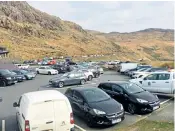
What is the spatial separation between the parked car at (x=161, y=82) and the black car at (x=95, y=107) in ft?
17.4

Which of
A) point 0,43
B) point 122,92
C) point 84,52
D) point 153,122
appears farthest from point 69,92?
point 84,52

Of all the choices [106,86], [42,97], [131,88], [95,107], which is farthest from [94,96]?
[42,97]

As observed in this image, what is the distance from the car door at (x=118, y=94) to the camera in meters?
14.2

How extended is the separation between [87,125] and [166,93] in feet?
22.3

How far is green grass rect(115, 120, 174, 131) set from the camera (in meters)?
10.7

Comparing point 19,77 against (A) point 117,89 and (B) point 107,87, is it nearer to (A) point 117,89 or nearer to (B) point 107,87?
(B) point 107,87

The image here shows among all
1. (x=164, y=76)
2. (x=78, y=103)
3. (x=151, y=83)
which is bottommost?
(x=78, y=103)

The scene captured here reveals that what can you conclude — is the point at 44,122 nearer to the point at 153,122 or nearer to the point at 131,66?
the point at 153,122

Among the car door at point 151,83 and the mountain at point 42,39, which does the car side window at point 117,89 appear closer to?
the car door at point 151,83

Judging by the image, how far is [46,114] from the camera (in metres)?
9.28

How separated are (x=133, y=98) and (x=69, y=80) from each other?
45.6ft

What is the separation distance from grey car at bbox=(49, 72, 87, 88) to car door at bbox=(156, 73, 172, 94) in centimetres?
1110

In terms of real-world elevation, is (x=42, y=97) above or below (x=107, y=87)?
above

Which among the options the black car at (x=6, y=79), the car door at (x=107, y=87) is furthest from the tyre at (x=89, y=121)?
the black car at (x=6, y=79)
